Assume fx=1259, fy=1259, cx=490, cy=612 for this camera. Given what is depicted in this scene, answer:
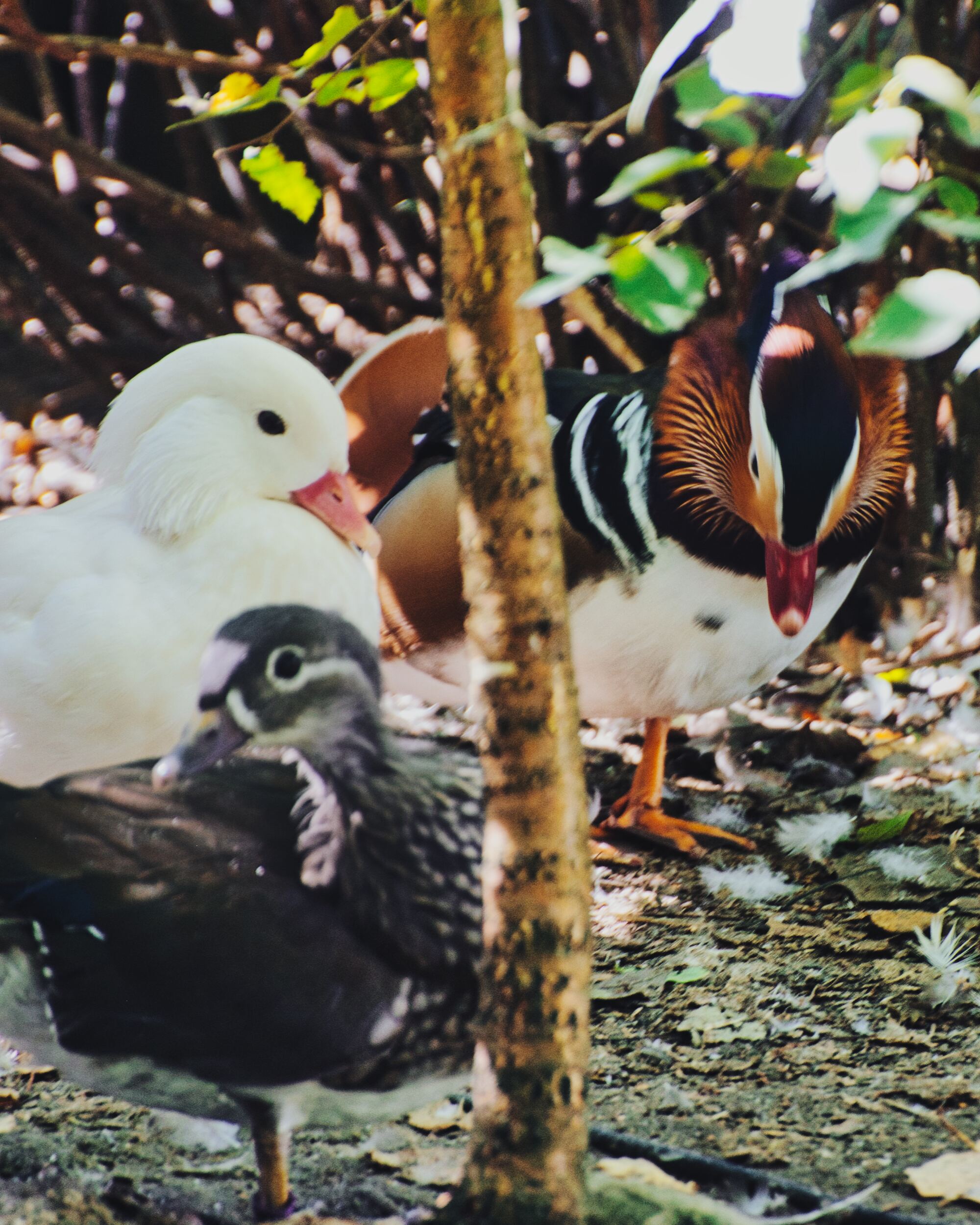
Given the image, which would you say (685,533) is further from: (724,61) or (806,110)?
(806,110)

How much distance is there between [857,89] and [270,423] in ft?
1.38

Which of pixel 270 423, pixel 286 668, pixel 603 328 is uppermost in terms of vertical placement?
pixel 603 328

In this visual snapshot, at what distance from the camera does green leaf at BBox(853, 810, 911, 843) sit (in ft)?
4.44

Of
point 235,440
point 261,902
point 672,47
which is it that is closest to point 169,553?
point 235,440

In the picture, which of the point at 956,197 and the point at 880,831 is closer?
the point at 956,197

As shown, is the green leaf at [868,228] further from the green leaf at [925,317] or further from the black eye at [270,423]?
the black eye at [270,423]

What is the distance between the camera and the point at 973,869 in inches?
50.6

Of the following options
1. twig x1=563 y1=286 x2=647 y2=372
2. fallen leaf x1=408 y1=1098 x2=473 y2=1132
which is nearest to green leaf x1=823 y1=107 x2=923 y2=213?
fallen leaf x1=408 y1=1098 x2=473 y2=1132

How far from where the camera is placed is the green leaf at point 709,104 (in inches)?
22.1

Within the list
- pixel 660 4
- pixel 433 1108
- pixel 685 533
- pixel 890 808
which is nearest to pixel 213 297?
pixel 660 4

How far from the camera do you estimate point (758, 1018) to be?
1.03 m

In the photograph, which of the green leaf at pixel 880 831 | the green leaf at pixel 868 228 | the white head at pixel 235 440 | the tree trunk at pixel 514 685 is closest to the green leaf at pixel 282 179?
the white head at pixel 235 440

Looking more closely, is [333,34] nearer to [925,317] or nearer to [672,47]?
[672,47]

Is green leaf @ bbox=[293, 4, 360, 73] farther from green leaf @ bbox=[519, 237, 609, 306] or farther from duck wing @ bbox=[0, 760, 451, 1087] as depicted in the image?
duck wing @ bbox=[0, 760, 451, 1087]
